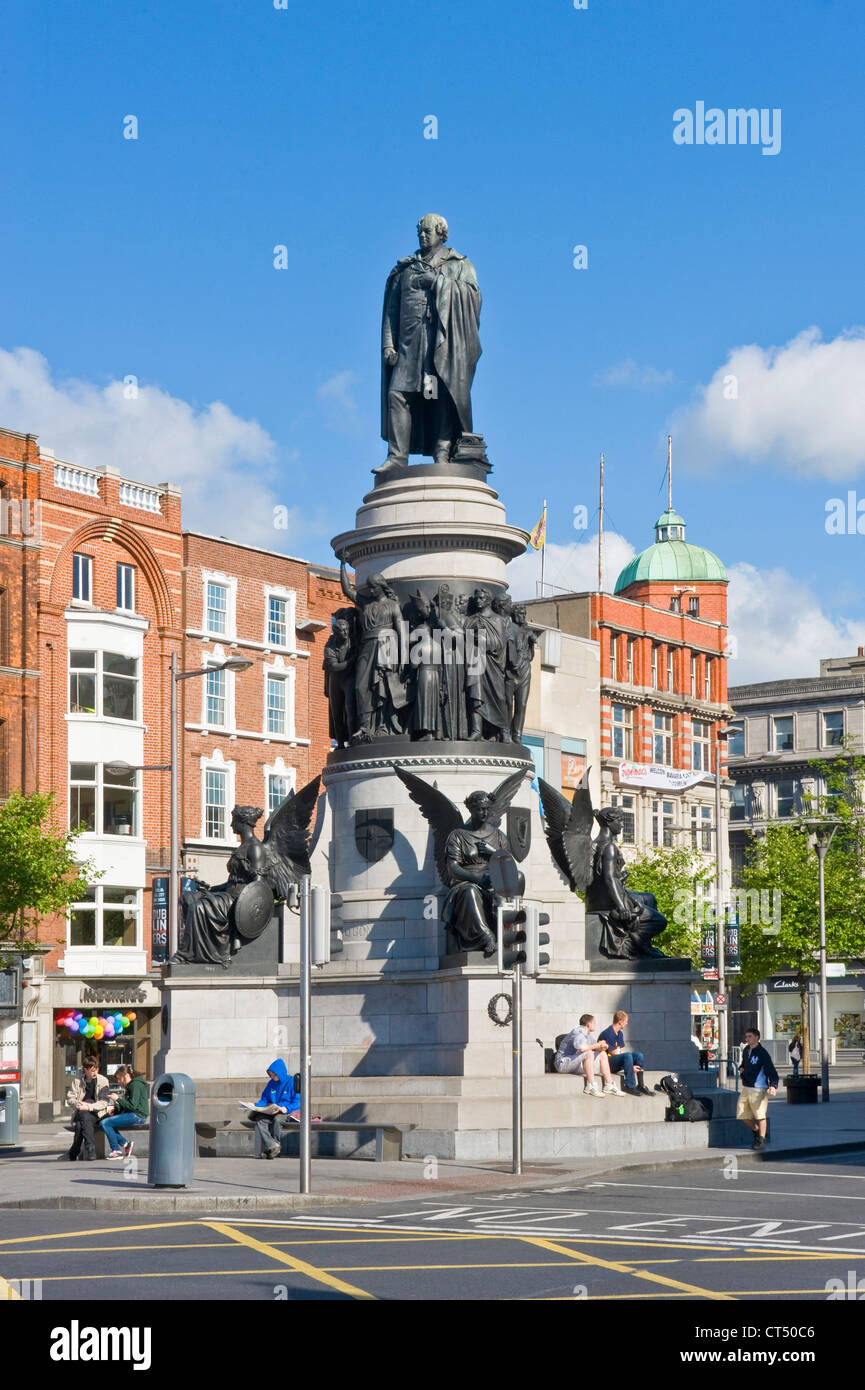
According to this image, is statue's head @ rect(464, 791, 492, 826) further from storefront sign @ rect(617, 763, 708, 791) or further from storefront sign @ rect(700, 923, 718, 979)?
storefront sign @ rect(617, 763, 708, 791)

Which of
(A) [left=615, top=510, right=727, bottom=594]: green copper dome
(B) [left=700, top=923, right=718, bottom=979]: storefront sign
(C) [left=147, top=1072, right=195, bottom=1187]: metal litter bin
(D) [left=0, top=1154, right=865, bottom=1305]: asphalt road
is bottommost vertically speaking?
(D) [left=0, top=1154, right=865, bottom=1305]: asphalt road

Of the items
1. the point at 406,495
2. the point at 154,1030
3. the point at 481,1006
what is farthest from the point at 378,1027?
the point at 154,1030

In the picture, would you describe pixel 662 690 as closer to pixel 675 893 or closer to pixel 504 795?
pixel 675 893

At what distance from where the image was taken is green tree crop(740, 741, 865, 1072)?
75562 millimetres

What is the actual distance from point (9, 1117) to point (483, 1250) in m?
19.6

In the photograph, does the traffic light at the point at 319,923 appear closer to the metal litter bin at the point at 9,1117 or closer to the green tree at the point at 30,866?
the metal litter bin at the point at 9,1117

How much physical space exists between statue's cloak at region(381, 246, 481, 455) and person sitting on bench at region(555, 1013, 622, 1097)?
10.5m

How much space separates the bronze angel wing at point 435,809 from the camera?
29.2 meters

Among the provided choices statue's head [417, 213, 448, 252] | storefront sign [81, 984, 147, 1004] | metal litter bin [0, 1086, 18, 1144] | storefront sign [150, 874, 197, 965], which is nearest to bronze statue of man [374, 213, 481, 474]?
statue's head [417, 213, 448, 252]

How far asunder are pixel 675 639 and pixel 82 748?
135 ft

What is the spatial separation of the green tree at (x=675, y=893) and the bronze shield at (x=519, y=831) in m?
39.1

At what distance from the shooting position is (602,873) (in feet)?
103

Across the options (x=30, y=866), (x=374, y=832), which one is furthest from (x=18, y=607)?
(x=374, y=832)
